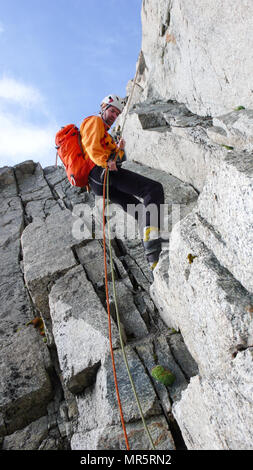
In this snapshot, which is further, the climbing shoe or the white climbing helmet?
the white climbing helmet

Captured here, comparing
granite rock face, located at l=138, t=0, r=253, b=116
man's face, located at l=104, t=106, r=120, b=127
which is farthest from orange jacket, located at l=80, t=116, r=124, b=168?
granite rock face, located at l=138, t=0, r=253, b=116

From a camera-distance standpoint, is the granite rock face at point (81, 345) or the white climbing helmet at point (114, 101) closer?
the granite rock face at point (81, 345)

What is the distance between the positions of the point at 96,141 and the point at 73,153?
89 cm

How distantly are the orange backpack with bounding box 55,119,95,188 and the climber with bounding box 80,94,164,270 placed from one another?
177mm

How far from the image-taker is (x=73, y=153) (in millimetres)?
6574

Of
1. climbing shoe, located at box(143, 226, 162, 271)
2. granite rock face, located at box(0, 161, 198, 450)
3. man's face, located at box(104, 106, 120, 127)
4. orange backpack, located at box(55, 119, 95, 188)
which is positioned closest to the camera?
granite rock face, located at box(0, 161, 198, 450)

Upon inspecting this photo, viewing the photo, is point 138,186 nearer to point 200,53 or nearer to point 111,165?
point 111,165

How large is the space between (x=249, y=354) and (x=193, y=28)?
9623mm

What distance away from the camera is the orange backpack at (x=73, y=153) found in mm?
6526

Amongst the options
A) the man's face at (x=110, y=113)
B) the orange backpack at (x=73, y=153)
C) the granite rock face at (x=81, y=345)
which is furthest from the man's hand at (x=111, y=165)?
the granite rock face at (x=81, y=345)

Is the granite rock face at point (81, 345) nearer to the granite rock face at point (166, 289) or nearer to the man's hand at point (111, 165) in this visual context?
the granite rock face at point (166, 289)

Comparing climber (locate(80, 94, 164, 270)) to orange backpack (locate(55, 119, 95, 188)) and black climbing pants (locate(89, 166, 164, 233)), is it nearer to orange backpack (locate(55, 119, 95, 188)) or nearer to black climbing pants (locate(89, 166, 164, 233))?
black climbing pants (locate(89, 166, 164, 233))

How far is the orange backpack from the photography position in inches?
257
